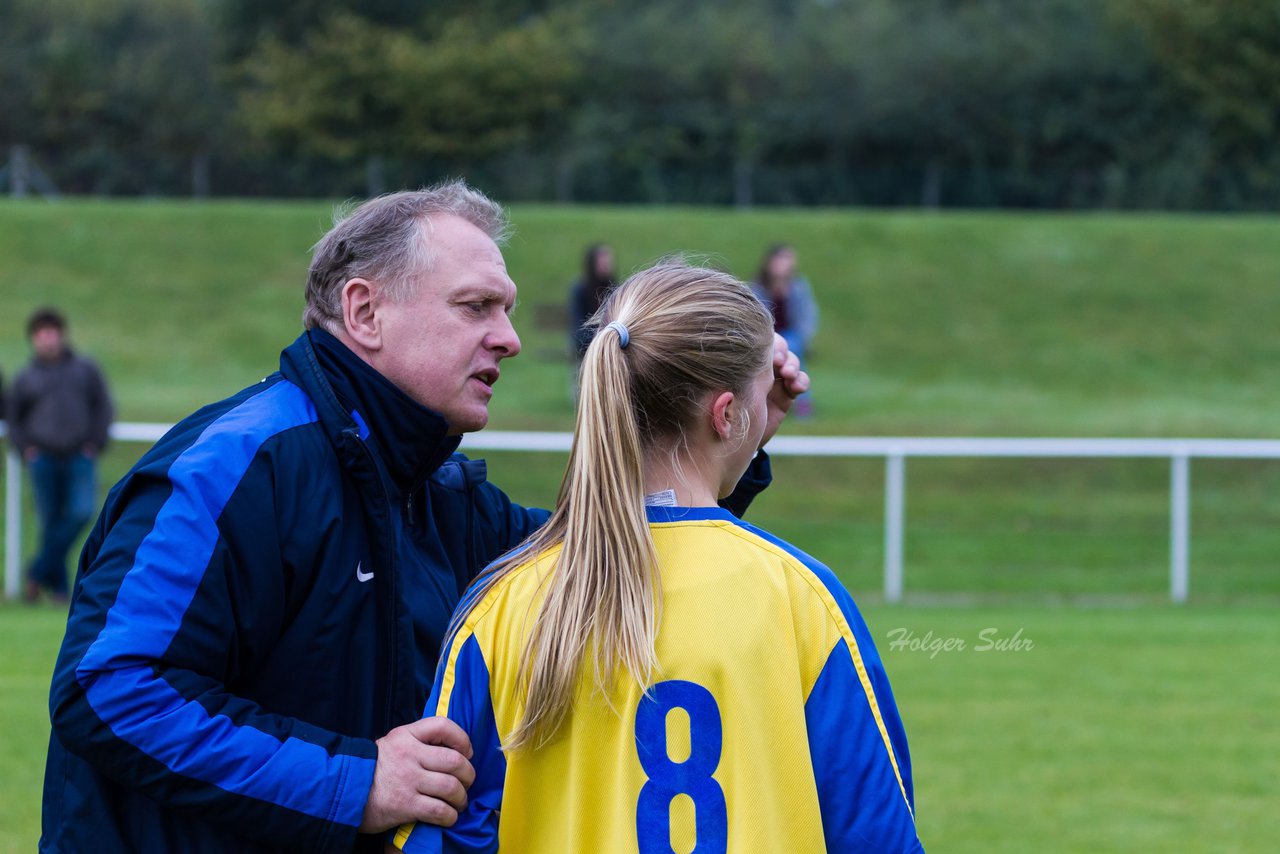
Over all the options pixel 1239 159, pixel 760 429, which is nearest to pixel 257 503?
pixel 760 429

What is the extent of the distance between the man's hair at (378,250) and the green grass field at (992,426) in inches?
4.7

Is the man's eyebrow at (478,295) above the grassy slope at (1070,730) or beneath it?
above

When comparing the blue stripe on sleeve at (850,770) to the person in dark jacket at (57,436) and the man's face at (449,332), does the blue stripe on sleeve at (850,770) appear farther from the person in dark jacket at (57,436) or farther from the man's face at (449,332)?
the person in dark jacket at (57,436)

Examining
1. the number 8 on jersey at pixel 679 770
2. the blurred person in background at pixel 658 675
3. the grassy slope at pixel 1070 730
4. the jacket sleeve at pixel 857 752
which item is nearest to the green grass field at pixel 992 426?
the grassy slope at pixel 1070 730

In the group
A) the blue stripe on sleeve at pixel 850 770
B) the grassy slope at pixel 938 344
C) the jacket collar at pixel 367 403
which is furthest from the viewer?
the grassy slope at pixel 938 344

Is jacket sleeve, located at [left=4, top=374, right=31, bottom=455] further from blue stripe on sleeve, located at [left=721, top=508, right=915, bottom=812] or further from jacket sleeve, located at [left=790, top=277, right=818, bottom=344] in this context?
blue stripe on sleeve, located at [left=721, top=508, right=915, bottom=812]

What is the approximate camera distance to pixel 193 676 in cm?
216

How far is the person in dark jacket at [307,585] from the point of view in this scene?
2146mm

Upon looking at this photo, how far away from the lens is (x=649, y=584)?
2.08 metres

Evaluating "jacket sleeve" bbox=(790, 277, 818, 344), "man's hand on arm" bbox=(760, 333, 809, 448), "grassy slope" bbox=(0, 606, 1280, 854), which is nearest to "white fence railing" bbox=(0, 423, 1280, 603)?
"grassy slope" bbox=(0, 606, 1280, 854)

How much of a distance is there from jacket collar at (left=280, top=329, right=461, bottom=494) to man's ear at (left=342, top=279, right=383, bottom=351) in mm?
33

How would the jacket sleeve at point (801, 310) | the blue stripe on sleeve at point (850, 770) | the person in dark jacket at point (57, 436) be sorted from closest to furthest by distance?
the blue stripe on sleeve at point (850, 770)
the person in dark jacket at point (57, 436)
the jacket sleeve at point (801, 310)
